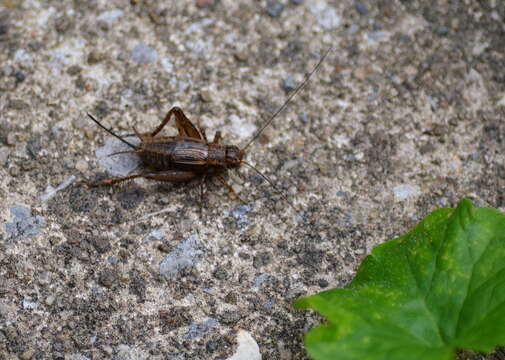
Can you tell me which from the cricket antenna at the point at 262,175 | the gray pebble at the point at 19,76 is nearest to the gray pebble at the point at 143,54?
the gray pebble at the point at 19,76

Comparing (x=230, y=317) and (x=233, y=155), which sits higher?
(x=233, y=155)

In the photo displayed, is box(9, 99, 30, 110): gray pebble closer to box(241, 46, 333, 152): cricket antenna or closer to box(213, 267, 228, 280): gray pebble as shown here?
box(241, 46, 333, 152): cricket antenna

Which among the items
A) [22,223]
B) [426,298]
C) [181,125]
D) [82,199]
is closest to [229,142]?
[181,125]

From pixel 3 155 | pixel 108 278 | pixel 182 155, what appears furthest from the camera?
pixel 182 155

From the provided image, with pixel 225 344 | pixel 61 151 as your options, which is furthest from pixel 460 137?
pixel 61 151

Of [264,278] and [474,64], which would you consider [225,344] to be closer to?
[264,278]

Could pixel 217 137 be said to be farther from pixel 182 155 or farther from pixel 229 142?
pixel 182 155

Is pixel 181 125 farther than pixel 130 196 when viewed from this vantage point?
Yes
